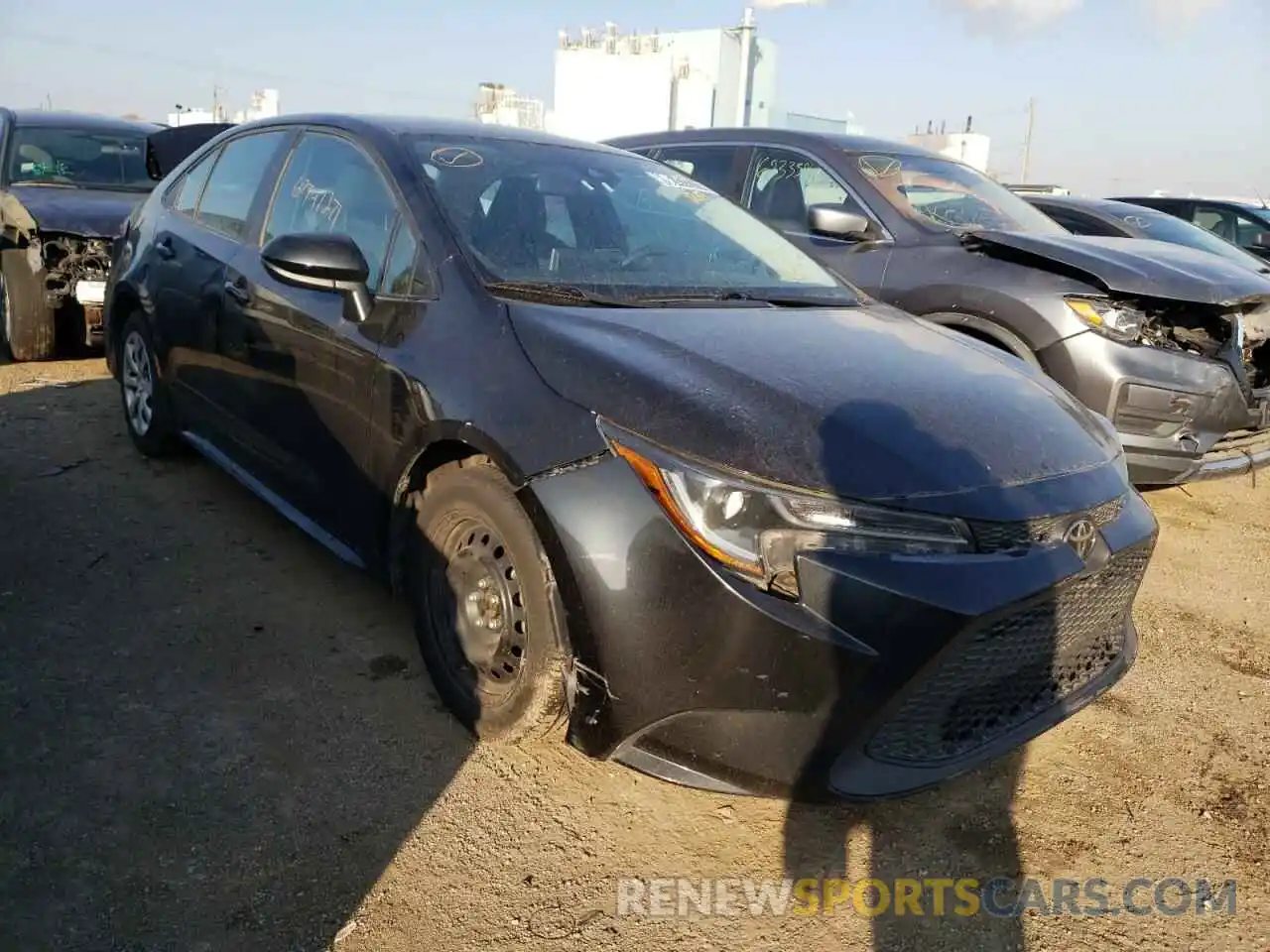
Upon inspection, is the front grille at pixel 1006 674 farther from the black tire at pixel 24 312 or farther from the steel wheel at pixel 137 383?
the black tire at pixel 24 312

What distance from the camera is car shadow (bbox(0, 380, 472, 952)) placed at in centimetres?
204

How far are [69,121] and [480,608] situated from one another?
23.2ft

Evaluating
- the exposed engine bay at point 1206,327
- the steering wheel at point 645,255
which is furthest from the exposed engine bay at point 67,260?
the exposed engine bay at point 1206,327

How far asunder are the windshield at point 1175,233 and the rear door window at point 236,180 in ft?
20.0

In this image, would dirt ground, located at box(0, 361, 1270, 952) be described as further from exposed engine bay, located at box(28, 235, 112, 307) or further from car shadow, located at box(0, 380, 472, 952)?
exposed engine bay, located at box(28, 235, 112, 307)

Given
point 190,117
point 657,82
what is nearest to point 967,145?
point 657,82

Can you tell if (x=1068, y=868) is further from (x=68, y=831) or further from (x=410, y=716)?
(x=68, y=831)

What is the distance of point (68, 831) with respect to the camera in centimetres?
221

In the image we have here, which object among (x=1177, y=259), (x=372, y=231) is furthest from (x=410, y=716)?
(x=1177, y=259)

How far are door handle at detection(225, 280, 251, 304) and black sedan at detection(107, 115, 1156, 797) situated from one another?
3 cm

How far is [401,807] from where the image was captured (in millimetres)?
2383

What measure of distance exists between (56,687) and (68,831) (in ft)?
2.33

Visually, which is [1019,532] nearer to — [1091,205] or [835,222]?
[835,222]

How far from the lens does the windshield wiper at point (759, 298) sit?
282 cm
